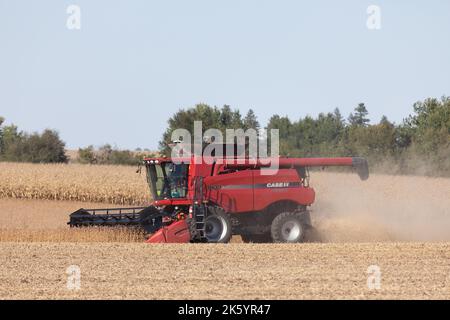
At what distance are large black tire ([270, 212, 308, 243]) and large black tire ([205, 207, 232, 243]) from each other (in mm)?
992

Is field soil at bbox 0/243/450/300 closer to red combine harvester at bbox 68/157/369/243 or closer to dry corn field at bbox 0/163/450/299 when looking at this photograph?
dry corn field at bbox 0/163/450/299

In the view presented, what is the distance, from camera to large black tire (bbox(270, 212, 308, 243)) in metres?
17.8

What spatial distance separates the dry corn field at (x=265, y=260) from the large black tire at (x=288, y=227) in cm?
63

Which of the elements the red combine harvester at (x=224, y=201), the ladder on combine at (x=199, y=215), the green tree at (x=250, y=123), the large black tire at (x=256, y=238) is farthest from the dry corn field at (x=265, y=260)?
the green tree at (x=250, y=123)

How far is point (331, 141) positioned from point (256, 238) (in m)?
32.6

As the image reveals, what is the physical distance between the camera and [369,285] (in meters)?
11.6

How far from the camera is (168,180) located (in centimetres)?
1784

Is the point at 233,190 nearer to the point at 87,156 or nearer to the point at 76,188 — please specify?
the point at 76,188

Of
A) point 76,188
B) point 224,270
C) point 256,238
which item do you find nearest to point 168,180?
point 256,238

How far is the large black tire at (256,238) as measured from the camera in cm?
1862

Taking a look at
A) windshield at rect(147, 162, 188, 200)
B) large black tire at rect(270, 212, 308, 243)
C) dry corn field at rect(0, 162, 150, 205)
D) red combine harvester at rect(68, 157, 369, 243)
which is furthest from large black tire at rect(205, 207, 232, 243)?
dry corn field at rect(0, 162, 150, 205)

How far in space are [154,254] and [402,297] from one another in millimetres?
5486
